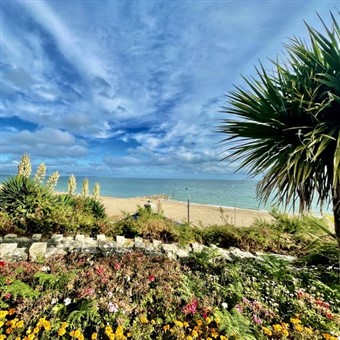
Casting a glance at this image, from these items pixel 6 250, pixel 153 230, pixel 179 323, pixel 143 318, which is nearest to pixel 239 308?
pixel 179 323

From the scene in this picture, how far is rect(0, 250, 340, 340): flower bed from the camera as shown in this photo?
2.16 m

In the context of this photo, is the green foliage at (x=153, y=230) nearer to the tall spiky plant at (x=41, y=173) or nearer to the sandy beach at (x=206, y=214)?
the tall spiky plant at (x=41, y=173)

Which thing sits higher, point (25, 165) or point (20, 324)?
point (25, 165)

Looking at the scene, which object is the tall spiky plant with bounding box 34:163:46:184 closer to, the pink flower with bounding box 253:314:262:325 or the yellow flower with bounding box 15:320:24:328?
the yellow flower with bounding box 15:320:24:328

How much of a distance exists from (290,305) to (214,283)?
2.91ft

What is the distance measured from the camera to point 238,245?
620 centimetres

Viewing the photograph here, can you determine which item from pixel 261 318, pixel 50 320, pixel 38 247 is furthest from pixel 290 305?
pixel 38 247

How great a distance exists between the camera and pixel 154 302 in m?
2.62

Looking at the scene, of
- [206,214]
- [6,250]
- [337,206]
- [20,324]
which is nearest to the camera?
[20,324]

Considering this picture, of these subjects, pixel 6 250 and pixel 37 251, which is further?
pixel 6 250

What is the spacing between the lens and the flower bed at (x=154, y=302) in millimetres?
2158

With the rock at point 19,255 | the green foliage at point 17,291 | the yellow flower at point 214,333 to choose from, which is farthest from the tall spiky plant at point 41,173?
the yellow flower at point 214,333

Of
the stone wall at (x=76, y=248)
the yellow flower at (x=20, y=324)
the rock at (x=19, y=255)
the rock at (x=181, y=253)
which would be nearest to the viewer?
the yellow flower at (x=20, y=324)

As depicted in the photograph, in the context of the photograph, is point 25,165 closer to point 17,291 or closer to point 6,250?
point 6,250
